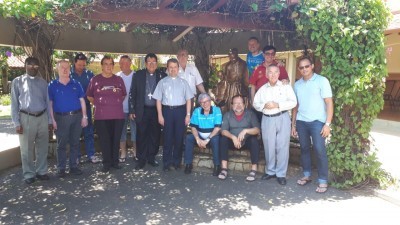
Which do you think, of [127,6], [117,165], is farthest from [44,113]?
[127,6]

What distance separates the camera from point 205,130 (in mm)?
5391

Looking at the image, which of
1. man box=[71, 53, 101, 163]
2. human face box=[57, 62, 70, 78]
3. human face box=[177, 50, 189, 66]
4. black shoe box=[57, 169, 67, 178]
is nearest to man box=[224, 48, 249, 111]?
human face box=[177, 50, 189, 66]

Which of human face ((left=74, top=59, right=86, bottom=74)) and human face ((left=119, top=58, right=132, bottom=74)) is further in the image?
human face ((left=119, top=58, right=132, bottom=74))

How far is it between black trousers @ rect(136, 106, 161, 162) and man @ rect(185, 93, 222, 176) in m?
0.55

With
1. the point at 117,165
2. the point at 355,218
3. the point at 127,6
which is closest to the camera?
the point at 355,218

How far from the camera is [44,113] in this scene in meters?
4.97

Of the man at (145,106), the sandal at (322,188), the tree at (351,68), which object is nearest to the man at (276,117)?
the sandal at (322,188)

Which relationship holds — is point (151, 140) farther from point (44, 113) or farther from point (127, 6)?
point (127, 6)

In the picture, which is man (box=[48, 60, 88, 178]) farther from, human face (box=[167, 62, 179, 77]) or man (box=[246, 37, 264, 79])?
man (box=[246, 37, 264, 79])

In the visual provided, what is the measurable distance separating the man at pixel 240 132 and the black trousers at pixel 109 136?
1.63m

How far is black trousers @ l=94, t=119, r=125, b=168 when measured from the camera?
5.35m

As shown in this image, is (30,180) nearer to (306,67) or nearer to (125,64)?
(125,64)

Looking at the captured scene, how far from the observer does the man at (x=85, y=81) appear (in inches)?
231

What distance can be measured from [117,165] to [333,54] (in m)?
3.63
